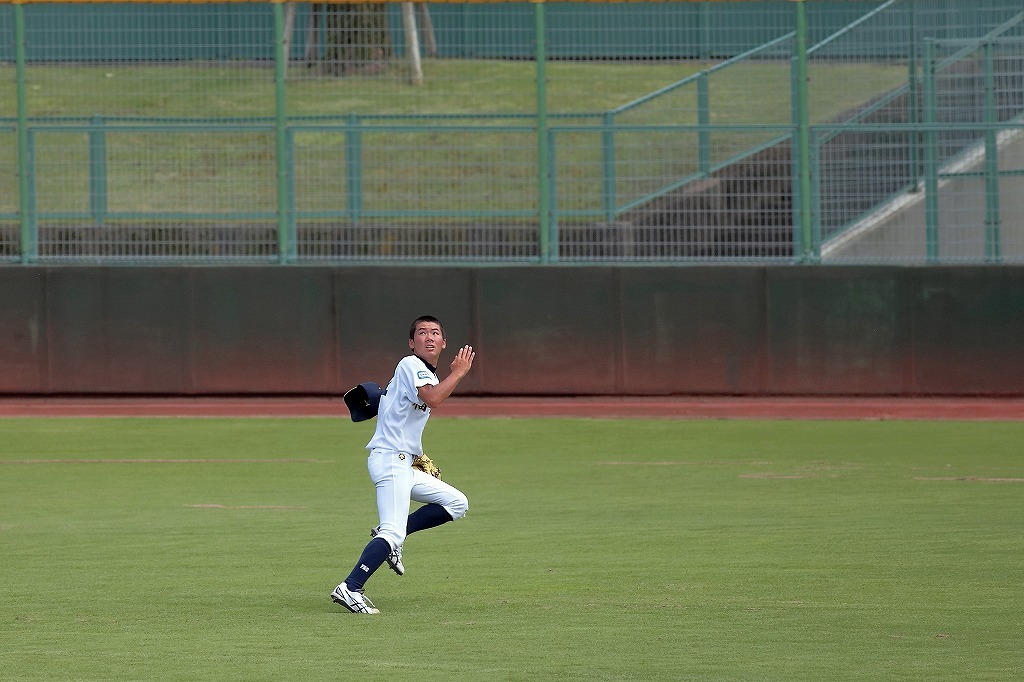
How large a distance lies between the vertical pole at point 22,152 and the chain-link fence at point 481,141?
24 millimetres

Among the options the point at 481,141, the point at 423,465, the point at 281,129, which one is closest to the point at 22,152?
the point at 281,129

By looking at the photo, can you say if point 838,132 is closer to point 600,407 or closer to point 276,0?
point 600,407

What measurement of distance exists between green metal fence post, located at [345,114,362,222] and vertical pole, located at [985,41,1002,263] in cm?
666

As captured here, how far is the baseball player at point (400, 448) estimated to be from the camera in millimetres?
7699

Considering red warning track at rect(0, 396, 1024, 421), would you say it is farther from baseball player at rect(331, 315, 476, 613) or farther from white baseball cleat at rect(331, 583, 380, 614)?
white baseball cleat at rect(331, 583, 380, 614)

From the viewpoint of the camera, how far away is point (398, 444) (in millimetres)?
7910

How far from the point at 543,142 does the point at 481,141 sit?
67cm

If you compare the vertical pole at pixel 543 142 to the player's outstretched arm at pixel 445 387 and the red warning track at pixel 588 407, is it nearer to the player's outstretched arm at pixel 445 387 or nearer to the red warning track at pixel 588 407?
the red warning track at pixel 588 407

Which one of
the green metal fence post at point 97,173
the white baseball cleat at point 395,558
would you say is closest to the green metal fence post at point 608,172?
the green metal fence post at point 97,173

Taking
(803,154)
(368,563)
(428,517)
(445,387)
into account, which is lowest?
(368,563)

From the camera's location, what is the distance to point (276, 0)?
17906 millimetres

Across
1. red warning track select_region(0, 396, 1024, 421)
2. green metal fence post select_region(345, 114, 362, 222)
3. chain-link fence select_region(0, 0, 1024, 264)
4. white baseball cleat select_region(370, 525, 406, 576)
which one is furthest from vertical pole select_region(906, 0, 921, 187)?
white baseball cleat select_region(370, 525, 406, 576)

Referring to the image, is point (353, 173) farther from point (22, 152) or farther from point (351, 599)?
point (351, 599)

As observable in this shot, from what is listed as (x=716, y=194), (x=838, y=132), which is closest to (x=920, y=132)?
(x=838, y=132)
